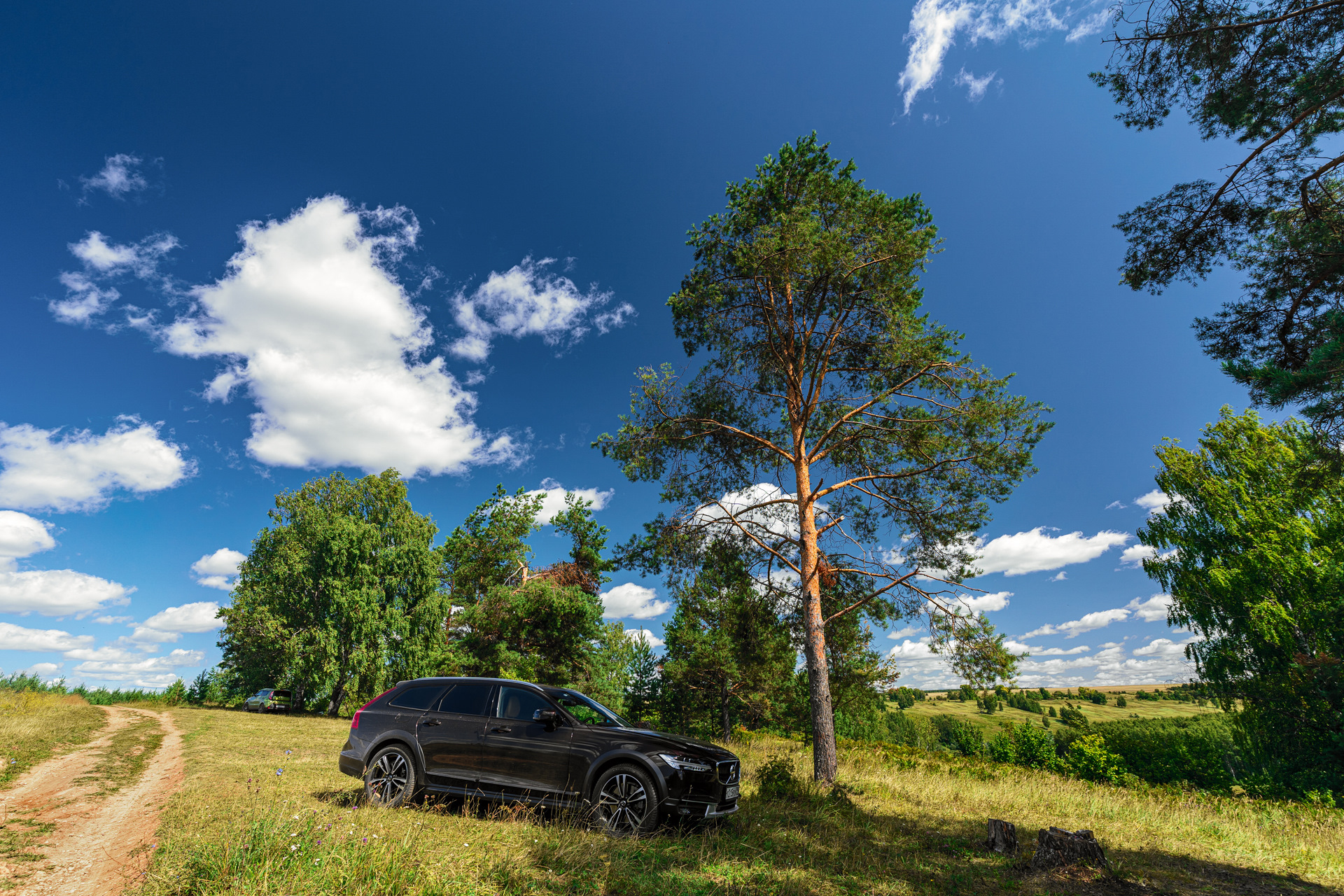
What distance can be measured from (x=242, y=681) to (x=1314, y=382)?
45.7 meters

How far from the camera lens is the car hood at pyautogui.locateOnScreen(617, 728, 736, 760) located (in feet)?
20.5

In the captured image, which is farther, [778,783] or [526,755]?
[778,783]

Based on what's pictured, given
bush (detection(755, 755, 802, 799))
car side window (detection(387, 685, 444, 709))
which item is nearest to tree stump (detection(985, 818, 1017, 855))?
bush (detection(755, 755, 802, 799))

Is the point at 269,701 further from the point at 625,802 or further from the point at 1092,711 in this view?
the point at 1092,711

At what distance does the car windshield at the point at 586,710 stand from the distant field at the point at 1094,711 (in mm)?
40006

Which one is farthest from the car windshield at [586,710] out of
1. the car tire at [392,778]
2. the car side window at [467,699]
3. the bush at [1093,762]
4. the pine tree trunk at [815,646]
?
the bush at [1093,762]

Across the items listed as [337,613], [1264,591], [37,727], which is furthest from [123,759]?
[1264,591]

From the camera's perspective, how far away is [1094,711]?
66.8m

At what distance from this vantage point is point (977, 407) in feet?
36.8

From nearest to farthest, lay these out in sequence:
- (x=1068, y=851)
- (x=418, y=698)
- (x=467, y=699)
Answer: (x=1068, y=851)
(x=467, y=699)
(x=418, y=698)

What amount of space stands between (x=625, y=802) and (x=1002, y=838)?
4.52 meters

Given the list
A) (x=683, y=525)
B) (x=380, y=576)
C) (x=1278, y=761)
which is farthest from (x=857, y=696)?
(x=380, y=576)

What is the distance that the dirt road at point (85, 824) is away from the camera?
4.37 meters

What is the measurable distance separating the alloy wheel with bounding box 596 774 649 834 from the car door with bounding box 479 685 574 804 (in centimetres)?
48
